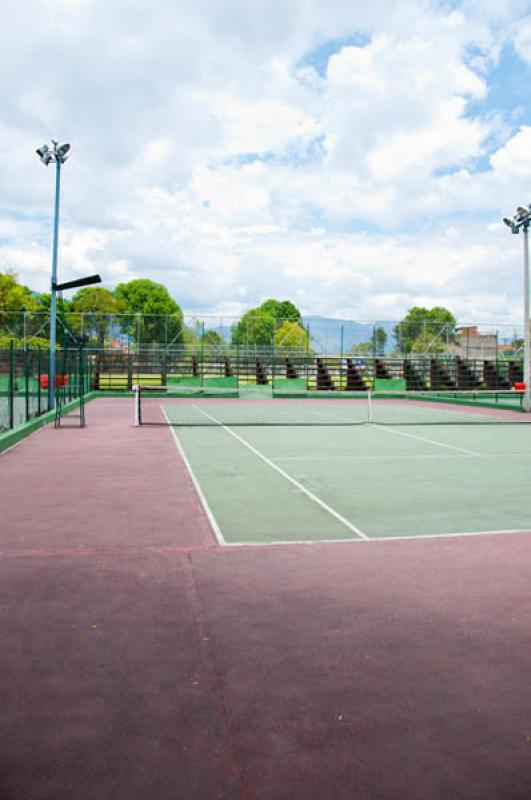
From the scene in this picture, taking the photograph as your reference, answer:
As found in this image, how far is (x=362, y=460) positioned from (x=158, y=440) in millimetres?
5414

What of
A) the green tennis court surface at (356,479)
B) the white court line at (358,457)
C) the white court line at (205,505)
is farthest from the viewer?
the white court line at (358,457)

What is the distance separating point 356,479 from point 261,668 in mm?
7064

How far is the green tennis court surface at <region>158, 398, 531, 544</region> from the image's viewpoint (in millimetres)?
7828

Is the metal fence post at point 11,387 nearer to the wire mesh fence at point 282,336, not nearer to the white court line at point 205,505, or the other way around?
the white court line at point 205,505

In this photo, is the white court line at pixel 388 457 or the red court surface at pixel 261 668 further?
the white court line at pixel 388 457

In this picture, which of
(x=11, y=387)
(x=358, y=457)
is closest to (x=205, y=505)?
(x=358, y=457)

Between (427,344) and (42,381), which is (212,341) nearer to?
(427,344)

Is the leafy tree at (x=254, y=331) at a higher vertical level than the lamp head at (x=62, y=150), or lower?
lower

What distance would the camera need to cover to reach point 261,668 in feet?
13.4

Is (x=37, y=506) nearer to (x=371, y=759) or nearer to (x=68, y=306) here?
(x=371, y=759)

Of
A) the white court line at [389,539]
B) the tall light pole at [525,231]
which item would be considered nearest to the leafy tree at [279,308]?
the tall light pole at [525,231]

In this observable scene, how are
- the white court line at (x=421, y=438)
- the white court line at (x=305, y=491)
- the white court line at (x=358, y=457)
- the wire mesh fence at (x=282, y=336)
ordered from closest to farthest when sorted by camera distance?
1. the white court line at (x=305, y=491)
2. the white court line at (x=358, y=457)
3. the white court line at (x=421, y=438)
4. the wire mesh fence at (x=282, y=336)

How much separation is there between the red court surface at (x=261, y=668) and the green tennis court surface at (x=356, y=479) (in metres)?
0.71

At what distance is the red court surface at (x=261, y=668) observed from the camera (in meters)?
3.07
